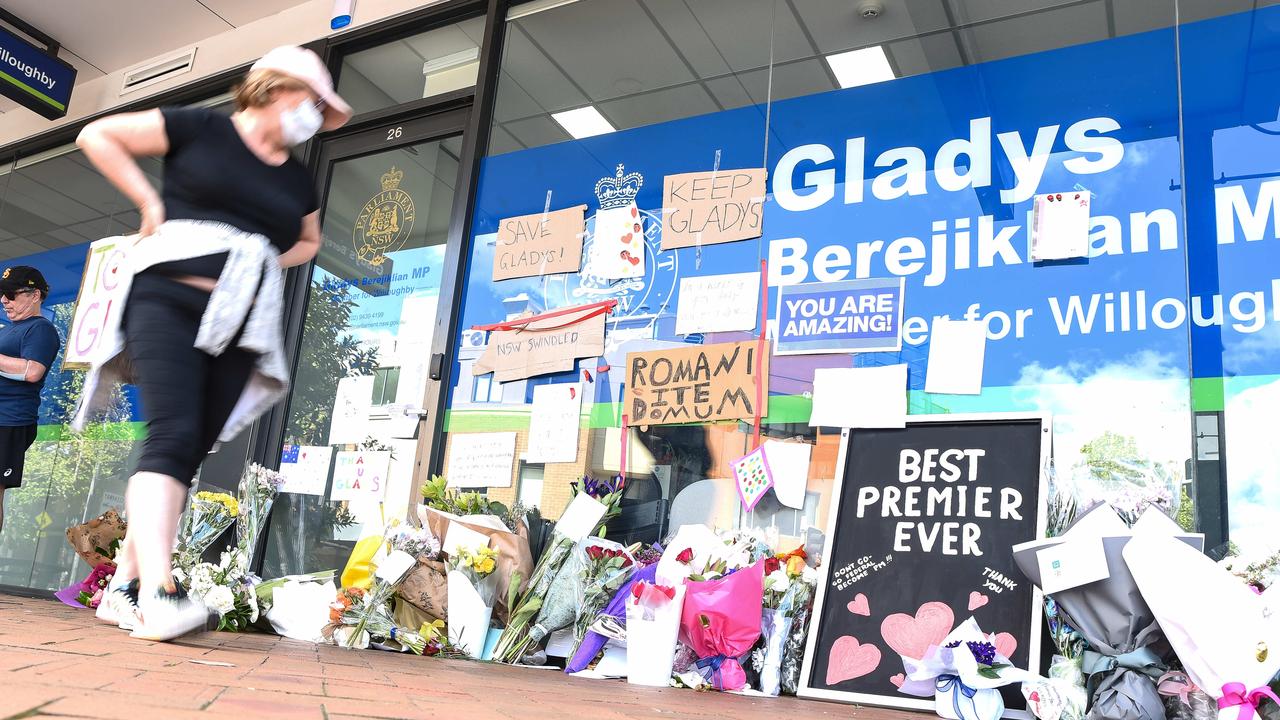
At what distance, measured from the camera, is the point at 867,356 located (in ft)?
9.61

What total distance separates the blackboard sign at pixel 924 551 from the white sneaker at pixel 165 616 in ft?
4.77

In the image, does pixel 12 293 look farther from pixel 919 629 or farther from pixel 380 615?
pixel 919 629

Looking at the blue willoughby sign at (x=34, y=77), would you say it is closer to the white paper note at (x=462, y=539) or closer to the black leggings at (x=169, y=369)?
the white paper note at (x=462, y=539)

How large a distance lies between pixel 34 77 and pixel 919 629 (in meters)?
5.70

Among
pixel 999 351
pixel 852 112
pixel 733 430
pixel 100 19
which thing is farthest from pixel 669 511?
pixel 100 19

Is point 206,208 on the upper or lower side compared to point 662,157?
lower

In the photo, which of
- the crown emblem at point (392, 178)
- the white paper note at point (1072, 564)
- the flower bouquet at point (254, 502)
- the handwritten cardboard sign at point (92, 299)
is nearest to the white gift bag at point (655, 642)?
the white paper note at point (1072, 564)

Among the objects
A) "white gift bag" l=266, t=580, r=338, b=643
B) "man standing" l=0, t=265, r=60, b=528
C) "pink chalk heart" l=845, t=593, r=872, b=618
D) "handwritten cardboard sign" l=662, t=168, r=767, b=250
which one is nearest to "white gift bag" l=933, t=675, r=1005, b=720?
"pink chalk heart" l=845, t=593, r=872, b=618

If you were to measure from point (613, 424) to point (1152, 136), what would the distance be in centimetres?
187

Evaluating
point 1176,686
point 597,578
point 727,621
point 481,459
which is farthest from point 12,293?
point 1176,686

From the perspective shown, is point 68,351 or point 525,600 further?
point 68,351

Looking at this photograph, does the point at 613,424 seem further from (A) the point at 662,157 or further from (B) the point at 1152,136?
(B) the point at 1152,136

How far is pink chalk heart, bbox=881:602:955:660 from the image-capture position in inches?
94.5

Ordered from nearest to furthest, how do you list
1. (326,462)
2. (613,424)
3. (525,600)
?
(525,600) < (613,424) < (326,462)
